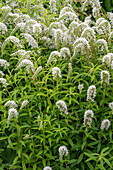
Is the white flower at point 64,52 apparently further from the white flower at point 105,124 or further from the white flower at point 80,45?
the white flower at point 105,124

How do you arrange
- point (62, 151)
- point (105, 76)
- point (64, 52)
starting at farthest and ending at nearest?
point (64, 52) < point (105, 76) < point (62, 151)

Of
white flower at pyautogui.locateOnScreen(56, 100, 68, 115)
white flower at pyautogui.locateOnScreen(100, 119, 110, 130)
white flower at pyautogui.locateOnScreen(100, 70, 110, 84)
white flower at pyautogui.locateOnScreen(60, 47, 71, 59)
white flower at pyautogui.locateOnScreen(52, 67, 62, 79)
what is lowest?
white flower at pyautogui.locateOnScreen(100, 119, 110, 130)

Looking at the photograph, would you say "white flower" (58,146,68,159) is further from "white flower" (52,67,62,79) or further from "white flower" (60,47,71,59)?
"white flower" (60,47,71,59)

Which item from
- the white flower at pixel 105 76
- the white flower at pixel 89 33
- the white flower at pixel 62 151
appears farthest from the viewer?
the white flower at pixel 89 33

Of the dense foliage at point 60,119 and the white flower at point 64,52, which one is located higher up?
the white flower at point 64,52

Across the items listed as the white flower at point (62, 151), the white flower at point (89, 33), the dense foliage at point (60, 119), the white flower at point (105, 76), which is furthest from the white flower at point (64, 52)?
the white flower at point (62, 151)

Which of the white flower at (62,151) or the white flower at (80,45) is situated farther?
the white flower at (80,45)

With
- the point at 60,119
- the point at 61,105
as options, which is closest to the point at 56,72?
the point at 61,105

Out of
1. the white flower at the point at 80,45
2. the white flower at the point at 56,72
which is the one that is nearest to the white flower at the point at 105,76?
the white flower at the point at 80,45

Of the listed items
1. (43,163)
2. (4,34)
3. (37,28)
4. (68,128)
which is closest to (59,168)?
(43,163)

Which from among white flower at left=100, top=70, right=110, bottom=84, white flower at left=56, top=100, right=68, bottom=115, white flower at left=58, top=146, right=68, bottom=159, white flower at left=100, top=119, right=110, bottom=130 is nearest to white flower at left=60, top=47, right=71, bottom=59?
white flower at left=100, top=70, right=110, bottom=84

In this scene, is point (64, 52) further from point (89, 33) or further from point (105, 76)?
point (105, 76)

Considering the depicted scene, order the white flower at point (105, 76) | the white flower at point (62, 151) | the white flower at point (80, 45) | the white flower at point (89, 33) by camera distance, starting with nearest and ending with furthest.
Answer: the white flower at point (62, 151), the white flower at point (105, 76), the white flower at point (80, 45), the white flower at point (89, 33)

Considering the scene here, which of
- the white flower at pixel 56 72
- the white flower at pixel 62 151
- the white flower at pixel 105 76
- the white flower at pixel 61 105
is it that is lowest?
the white flower at pixel 62 151
